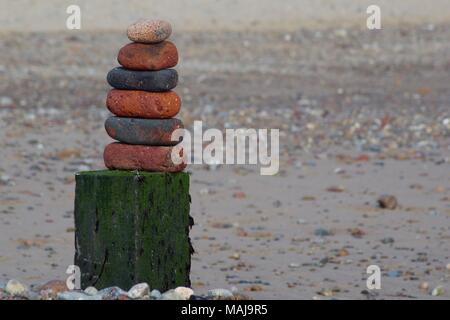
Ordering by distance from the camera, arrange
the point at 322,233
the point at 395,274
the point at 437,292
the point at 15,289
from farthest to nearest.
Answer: the point at 322,233, the point at 395,274, the point at 437,292, the point at 15,289

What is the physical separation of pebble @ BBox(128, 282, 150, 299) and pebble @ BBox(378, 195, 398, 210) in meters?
5.30

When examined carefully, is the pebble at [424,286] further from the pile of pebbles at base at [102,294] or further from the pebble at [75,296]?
the pebble at [75,296]

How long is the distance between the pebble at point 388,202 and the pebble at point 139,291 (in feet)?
17.4

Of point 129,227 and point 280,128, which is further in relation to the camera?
point 280,128

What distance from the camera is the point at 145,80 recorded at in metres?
8.69

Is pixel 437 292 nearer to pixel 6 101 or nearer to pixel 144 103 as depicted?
pixel 144 103

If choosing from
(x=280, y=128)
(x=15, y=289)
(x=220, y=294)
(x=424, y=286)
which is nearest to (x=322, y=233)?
(x=424, y=286)

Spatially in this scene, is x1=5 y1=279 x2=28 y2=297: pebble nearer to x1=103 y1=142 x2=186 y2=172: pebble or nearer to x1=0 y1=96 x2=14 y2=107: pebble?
x1=103 y1=142 x2=186 y2=172: pebble

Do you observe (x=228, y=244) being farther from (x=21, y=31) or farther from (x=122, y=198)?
(x=21, y=31)

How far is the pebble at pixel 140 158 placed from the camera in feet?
28.1

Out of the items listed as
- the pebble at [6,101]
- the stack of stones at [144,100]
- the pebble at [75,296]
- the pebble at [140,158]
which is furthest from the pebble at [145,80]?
the pebble at [6,101]

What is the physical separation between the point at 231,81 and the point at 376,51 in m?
5.11

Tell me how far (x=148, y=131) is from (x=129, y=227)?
0.66m

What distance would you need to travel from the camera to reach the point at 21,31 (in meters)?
28.4
